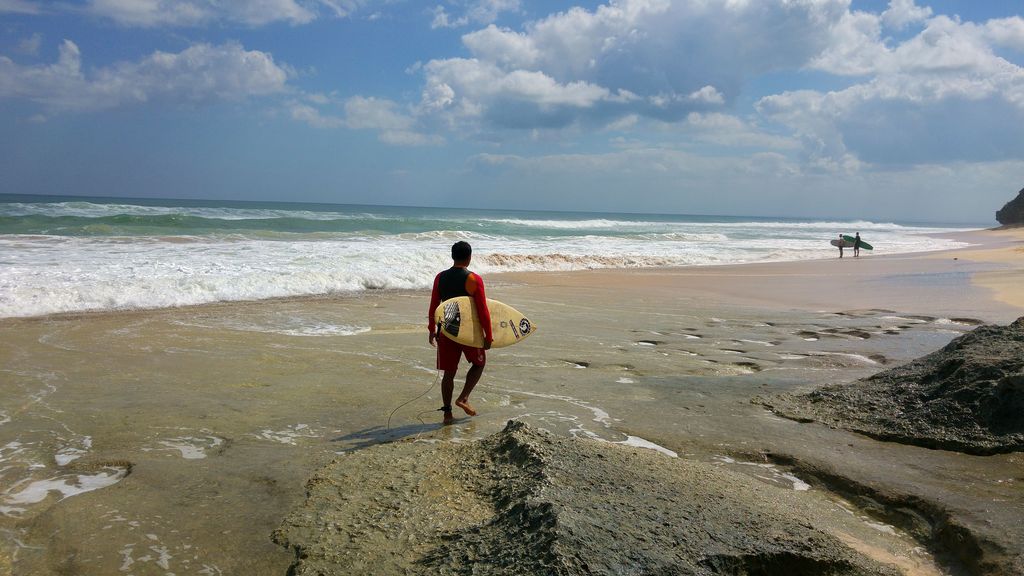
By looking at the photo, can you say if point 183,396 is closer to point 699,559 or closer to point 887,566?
point 699,559

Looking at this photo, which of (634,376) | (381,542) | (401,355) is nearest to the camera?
(381,542)

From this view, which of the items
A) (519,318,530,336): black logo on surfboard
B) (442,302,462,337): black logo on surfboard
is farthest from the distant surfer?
(519,318,530,336): black logo on surfboard

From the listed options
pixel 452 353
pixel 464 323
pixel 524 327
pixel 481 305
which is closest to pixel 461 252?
pixel 481 305

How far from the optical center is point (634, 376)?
677cm

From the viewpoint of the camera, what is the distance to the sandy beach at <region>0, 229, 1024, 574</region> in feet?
10.8

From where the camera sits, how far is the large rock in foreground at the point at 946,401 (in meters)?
4.47

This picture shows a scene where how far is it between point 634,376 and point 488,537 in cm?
427

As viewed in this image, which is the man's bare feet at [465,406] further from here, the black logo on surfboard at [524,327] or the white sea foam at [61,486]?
the white sea foam at [61,486]

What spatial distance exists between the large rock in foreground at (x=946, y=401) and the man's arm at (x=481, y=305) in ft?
7.94

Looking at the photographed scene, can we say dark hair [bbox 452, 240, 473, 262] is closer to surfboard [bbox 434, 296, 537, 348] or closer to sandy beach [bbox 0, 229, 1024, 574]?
surfboard [bbox 434, 296, 537, 348]

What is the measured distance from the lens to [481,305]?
5309 mm

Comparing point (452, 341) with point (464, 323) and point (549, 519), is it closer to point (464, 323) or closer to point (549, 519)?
point (464, 323)

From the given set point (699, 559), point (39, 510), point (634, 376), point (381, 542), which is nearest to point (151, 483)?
point (39, 510)

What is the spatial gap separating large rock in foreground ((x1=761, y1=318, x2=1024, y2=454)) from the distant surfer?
8.09 ft
